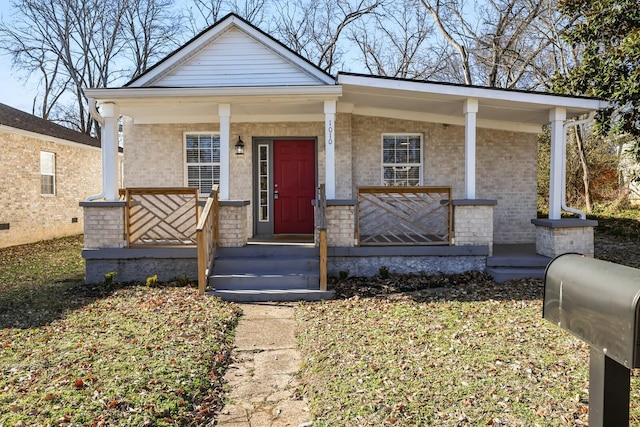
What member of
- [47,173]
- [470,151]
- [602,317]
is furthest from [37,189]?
[602,317]

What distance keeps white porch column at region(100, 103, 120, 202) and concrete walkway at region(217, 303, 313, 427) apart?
12.7 ft

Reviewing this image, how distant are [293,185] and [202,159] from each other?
88.6 inches

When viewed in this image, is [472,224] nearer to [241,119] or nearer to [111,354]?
[241,119]

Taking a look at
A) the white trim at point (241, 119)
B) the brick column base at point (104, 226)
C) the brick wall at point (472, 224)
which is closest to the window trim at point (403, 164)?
the white trim at point (241, 119)

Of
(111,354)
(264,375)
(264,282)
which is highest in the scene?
(264,282)

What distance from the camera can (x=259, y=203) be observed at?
10500 millimetres

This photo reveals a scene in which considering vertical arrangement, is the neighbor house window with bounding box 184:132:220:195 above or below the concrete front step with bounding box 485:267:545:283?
above

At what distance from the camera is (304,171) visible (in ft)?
34.4

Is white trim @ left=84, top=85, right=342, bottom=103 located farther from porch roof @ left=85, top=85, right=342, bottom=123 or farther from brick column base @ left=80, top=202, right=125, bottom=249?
brick column base @ left=80, top=202, right=125, bottom=249

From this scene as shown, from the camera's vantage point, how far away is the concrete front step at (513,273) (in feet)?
26.2

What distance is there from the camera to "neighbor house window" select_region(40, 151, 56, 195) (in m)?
15.0

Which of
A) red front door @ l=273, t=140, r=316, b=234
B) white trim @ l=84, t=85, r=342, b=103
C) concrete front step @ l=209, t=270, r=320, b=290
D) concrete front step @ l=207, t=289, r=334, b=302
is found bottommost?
concrete front step @ l=207, t=289, r=334, b=302

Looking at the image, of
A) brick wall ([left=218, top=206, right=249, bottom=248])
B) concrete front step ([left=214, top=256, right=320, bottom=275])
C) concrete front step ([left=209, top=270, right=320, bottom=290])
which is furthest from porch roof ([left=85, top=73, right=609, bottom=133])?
concrete front step ([left=209, top=270, right=320, bottom=290])

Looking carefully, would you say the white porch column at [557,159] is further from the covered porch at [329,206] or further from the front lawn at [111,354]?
the front lawn at [111,354]
